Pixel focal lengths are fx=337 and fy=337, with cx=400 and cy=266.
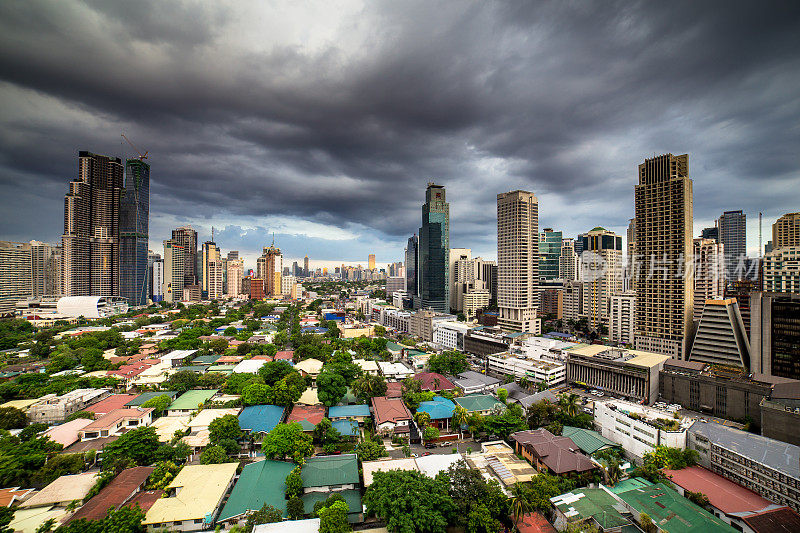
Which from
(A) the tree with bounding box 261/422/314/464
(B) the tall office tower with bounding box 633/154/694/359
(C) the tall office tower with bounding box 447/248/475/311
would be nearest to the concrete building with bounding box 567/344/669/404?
(B) the tall office tower with bounding box 633/154/694/359

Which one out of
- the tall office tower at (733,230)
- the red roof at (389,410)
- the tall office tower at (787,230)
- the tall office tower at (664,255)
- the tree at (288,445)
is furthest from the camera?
the tall office tower at (733,230)

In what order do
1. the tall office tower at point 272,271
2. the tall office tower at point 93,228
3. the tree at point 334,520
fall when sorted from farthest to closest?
1. the tall office tower at point 272,271
2. the tall office tower at point 93,228
3. the tree at point 334,520

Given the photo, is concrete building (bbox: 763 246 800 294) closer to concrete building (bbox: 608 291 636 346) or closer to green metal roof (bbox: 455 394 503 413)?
concrete building (bbox: 608 291 636 346)

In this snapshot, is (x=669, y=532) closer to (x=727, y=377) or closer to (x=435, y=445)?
(x=435, y=445)

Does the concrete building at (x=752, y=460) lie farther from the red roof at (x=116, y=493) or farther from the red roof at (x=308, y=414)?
the red roof at (x=116, y=493)

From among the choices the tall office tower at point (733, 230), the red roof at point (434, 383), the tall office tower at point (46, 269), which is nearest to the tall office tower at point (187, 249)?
the tall office tower at point (46, 269)

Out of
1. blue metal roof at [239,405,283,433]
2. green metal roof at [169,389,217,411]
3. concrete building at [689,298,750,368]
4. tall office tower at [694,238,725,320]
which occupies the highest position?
tall office tower at [694,238,725,320]

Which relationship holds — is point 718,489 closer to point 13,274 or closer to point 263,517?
point 263,517

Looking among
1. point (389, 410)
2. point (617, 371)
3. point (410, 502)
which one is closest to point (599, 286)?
point (617, 371)
